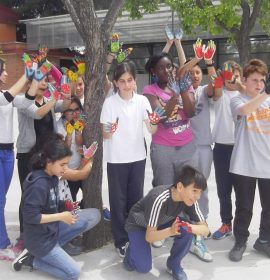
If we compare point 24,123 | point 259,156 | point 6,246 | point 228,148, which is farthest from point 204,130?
point 6,246

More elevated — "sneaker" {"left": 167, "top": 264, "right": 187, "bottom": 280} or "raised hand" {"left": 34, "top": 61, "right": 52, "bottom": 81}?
"raised hand" {"left": 34, "top": 61, "right": 52, "bottom": 81}

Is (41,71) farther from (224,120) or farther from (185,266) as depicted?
(185,266)

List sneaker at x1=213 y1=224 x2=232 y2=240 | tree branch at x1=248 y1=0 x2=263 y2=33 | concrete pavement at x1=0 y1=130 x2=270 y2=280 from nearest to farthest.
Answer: concrete pavement at x1=0 y1=130 x2=270 y2=280 → sneaker at x1=213 y1=224 x2=232 y2=240 → tree branch at x1=248 y1=0 x2=263 y2=33

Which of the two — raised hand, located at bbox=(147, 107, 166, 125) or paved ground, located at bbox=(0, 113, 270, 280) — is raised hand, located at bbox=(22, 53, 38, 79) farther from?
paved ground, located at bbox=(0, 113, 270, 280)

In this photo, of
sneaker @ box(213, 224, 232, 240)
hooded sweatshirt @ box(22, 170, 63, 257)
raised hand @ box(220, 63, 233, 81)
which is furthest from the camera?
sneaker @ box(213, 224, 232, 240)

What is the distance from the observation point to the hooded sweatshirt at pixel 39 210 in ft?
8.93

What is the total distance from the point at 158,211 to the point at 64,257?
0.72 meters

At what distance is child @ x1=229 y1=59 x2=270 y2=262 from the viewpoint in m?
3.06

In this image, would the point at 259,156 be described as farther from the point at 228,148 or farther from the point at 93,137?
the point at 93,137

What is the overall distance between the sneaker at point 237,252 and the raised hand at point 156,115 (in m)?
1.15

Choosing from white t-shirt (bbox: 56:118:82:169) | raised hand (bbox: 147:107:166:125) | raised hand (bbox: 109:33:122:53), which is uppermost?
raised hand (bbox: 109:33:122:53)

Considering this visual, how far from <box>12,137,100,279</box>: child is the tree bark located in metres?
0.45

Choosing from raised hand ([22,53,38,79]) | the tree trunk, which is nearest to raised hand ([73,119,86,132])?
raised hand ([22,53,38,79])

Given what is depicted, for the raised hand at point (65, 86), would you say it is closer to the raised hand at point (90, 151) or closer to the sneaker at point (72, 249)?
the raised hand at point (90, 151)
